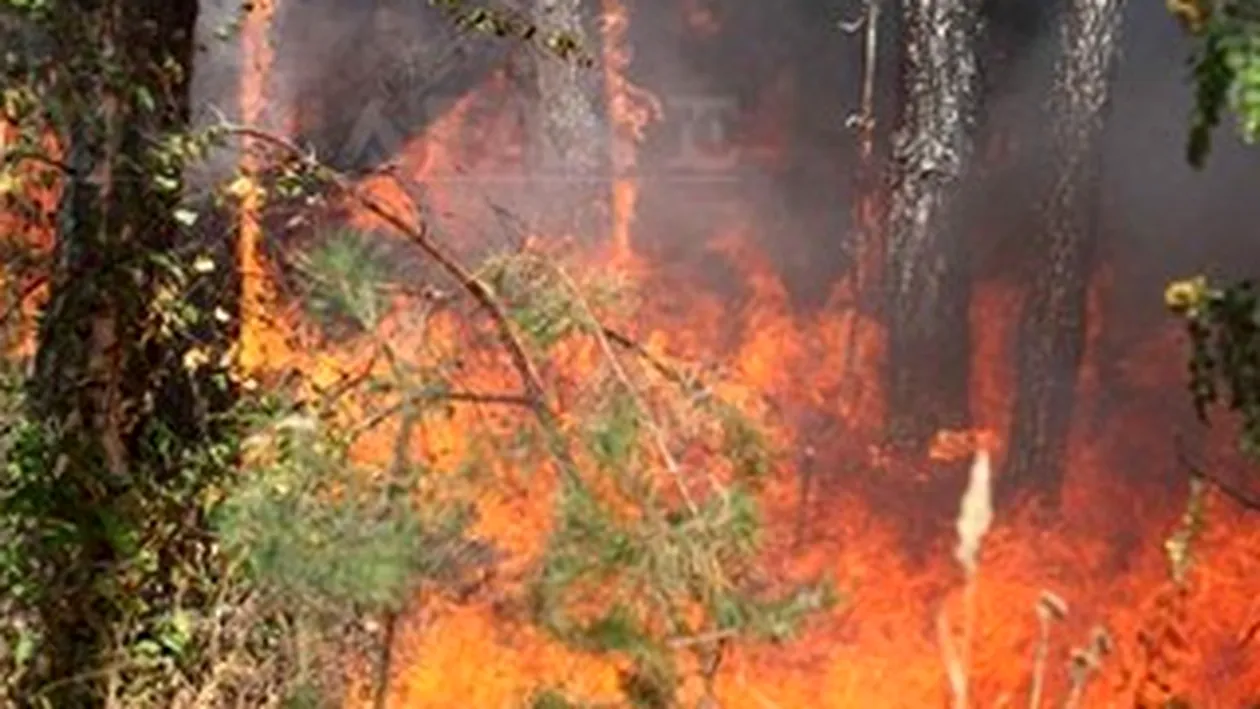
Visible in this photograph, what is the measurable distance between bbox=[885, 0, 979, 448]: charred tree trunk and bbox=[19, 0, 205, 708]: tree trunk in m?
6.72

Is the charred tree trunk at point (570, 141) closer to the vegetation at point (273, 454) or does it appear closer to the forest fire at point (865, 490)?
the forest fire at point (865, 490)

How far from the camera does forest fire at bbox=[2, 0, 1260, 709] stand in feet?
28.0

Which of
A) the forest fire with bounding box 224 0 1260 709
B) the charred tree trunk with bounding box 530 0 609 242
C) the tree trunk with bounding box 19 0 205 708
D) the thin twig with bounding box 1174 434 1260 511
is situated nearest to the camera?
the thin twig with bounding box 1174 434 1260 511

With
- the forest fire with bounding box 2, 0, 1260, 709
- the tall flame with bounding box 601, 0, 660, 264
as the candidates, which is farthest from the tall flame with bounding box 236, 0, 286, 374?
the tall flame with bounding box 601, 0, 660, 264

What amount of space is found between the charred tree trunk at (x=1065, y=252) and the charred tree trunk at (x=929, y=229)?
0.69 metres

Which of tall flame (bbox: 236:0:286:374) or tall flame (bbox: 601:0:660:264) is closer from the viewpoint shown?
tall flame (bbox: 236:0:286:374)

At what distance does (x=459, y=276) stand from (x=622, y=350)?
673 mm

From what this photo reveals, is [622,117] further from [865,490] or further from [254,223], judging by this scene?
[254,223]

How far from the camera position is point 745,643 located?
192 inches

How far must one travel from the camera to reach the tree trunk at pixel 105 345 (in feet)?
22.1

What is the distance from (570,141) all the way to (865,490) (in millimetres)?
3902

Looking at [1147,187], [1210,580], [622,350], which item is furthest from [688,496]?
[1147,187]

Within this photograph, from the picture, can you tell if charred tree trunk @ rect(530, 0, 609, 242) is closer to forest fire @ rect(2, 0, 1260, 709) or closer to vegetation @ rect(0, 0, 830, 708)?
forest fire @ rect(2, 0, 1260, 709)

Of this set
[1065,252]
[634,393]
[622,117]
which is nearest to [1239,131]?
[634,393]
